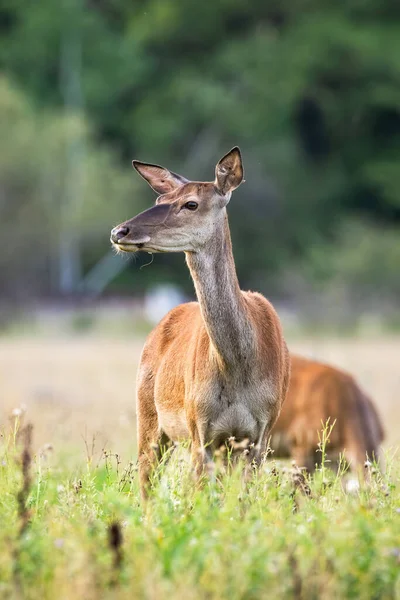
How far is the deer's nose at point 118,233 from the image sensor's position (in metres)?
6.72

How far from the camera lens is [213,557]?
4969 millimetres

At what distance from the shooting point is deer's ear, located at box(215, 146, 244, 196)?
7223 mm

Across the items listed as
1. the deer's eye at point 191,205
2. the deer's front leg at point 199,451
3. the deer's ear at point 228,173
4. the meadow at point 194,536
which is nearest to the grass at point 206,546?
the meadow at point 194,536

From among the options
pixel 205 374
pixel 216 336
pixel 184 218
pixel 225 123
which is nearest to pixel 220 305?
pixel 216 336

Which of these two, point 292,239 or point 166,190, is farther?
point 292,239

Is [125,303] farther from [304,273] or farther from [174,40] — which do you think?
[174,40]

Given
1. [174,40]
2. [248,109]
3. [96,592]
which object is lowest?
[96,592]

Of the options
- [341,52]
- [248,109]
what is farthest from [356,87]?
[248,109]

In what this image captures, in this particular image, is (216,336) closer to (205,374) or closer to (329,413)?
(205,374)

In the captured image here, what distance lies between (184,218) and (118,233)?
0.45 metres

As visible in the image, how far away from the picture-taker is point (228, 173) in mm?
7258

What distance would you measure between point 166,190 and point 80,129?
38.2 meters

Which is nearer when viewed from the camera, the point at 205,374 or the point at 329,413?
the point at 205,374

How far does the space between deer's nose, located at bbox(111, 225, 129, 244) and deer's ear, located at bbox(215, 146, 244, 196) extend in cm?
68
